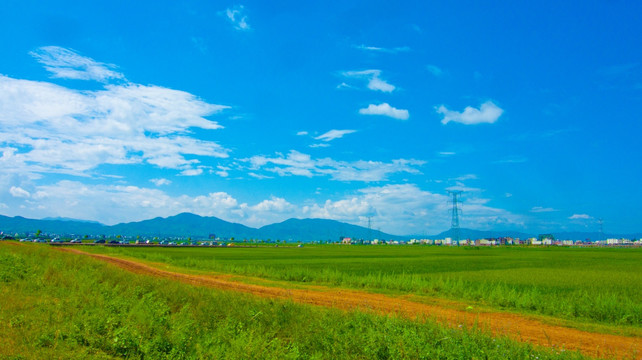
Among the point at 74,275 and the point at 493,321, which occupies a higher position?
the point at 74,275

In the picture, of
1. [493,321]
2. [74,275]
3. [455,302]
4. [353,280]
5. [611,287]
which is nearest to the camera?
[493,321]

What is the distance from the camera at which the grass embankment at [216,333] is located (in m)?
9.75

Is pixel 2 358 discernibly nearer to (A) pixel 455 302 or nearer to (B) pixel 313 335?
(B) pixel 313 335

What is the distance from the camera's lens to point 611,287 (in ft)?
91.8

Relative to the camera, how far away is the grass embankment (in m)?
9.75

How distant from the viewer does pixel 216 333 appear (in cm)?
1149

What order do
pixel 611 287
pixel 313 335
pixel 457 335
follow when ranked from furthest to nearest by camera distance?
pixel 611 287
pixel 313 335
pixel 457 335

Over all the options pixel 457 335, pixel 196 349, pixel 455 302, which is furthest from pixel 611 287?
pixel 196 349

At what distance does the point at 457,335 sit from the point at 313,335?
4.13 m

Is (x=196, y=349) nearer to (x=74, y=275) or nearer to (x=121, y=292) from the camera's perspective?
(x=121, y=292)

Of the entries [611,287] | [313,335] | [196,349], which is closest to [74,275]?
[196,349]

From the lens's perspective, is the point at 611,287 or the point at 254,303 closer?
the point at 254,303

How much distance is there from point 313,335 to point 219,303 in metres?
4.82

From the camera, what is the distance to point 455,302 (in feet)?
72.6
